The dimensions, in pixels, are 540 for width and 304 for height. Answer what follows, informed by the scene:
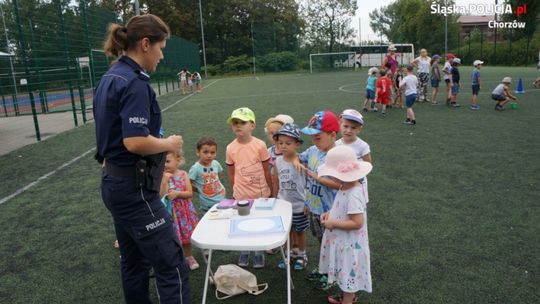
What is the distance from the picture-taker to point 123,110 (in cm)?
229

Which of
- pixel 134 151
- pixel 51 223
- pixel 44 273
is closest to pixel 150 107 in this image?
pixel 134 151

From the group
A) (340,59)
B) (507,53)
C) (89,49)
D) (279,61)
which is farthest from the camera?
(279,61)

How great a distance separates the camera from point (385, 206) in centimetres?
536

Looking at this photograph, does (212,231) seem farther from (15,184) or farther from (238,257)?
(15,184)

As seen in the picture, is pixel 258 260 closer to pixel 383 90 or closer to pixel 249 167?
pixel 249 167

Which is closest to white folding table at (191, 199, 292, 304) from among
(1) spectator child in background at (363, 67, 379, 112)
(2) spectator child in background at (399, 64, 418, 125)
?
(2) spectator child in background at (399, 64, 418, 125)

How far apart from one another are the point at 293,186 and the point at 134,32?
1.98m

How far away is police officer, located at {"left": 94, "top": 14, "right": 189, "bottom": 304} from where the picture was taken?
7.60 feet

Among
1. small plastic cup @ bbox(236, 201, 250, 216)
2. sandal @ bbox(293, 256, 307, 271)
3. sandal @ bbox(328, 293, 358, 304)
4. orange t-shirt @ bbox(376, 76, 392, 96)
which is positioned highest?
orange t-shirt @ bbox(376, 76, 392, 96)

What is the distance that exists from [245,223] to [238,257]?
1.27m

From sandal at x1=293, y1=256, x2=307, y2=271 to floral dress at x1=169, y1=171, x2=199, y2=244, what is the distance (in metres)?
1.03

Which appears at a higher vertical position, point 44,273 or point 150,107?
point 150,107

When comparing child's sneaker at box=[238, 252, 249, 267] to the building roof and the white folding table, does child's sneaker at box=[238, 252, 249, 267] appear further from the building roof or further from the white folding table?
the building roof

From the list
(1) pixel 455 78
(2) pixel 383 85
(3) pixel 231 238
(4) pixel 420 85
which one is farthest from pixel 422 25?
(3) pixel 231 238
